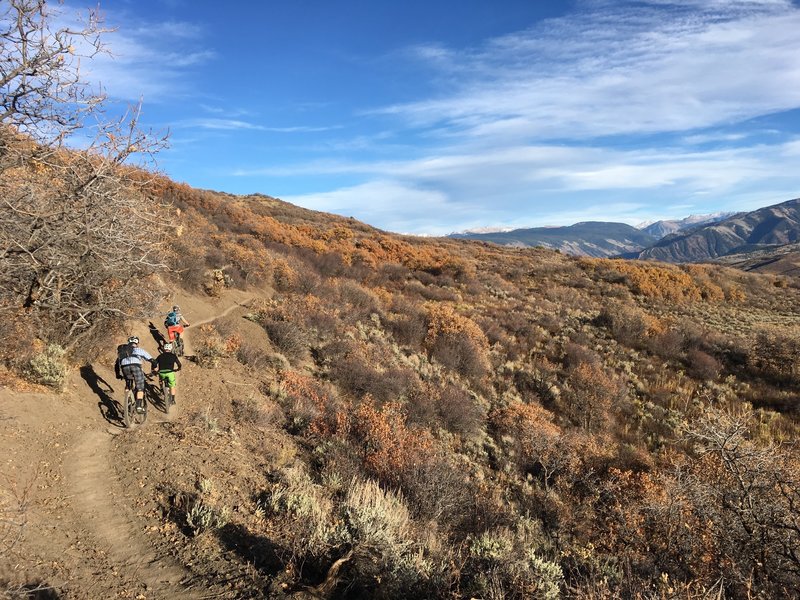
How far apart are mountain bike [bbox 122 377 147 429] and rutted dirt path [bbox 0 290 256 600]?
168mm

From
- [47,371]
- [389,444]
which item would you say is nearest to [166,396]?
[47,371]

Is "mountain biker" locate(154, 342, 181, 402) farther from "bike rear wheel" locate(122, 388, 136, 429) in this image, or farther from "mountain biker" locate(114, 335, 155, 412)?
"bike rear wheel" locate(122, 388, 136, 429)

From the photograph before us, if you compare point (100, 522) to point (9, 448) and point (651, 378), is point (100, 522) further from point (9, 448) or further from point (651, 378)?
point (651, 378)

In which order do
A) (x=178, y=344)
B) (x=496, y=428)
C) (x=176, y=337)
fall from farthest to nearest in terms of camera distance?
(x=496, y=428)
(x=178, y=344)
(x=176, y=337)

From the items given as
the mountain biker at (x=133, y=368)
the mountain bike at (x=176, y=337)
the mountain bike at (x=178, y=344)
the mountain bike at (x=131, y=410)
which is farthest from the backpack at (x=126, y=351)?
the mountain bike at (x=178, y=344)

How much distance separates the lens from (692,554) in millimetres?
6246

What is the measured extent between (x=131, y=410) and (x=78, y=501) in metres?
2.74

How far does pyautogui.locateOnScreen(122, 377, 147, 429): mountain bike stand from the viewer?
8.78m

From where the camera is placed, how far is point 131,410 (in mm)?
8938

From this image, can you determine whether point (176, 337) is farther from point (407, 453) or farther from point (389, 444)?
point (407, 453)

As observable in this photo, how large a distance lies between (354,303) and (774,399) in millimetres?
17252

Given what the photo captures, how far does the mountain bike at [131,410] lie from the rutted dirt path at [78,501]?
17 cm

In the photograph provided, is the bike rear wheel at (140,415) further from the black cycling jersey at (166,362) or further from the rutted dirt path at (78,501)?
the black cycling jersey at (166,362)

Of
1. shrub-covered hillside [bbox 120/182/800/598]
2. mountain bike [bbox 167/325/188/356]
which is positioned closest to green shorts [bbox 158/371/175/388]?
shrub-covered hillside [bbox 120/182/800/598]
